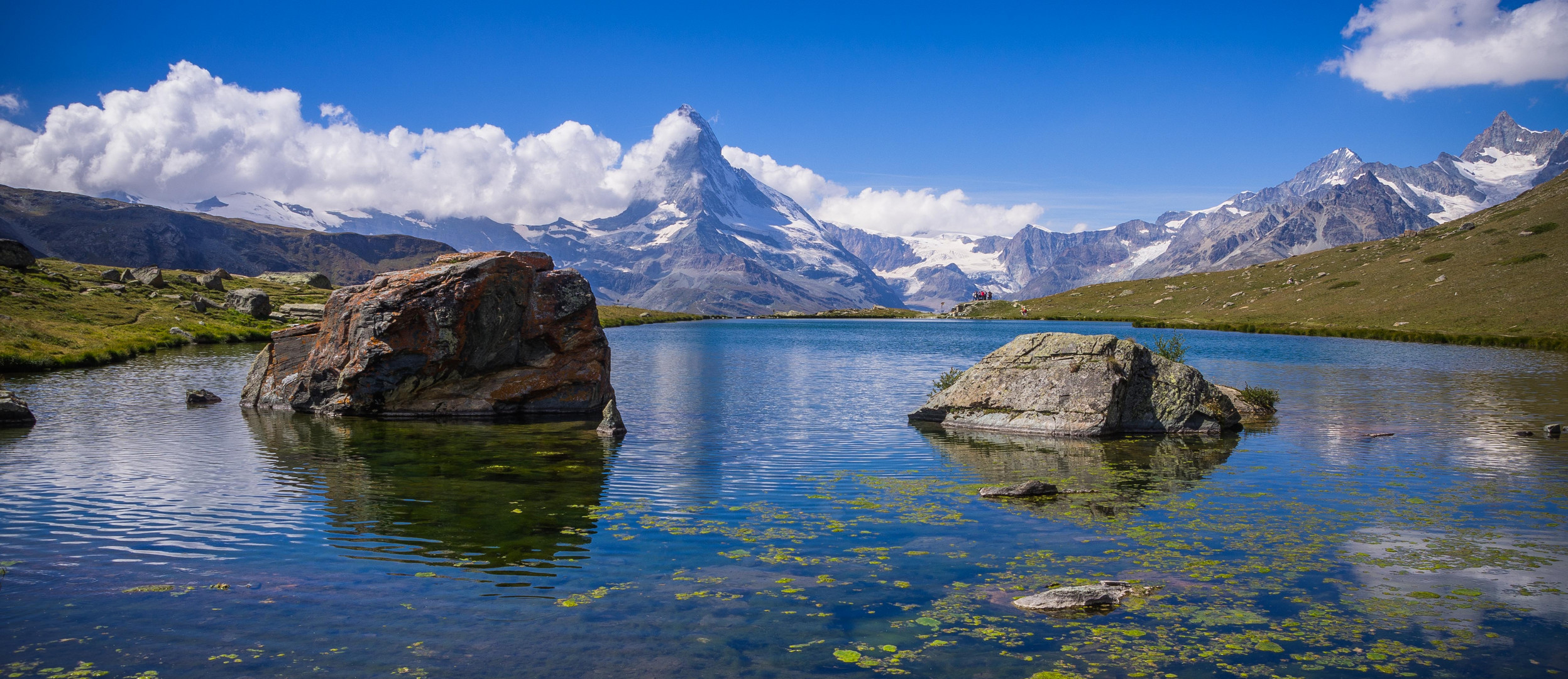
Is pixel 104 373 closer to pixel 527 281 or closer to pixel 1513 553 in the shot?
Result: pixel 527 281

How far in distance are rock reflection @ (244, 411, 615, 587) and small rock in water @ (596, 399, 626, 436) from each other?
0.63 m

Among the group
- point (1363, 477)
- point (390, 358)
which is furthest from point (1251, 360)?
point (390, 358)

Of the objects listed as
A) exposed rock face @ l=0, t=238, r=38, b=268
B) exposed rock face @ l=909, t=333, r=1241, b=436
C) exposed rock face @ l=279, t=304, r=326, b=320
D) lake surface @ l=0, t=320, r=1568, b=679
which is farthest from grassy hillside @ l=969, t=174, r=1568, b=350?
exposed rock face @ l=0, t=238, r=38, b=268

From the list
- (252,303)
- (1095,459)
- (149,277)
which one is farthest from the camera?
(149,277)

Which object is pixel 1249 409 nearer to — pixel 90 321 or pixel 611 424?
pixel 611 424

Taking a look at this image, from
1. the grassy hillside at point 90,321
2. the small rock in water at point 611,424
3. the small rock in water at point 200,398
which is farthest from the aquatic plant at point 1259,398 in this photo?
the grassy hillside at point 90,321

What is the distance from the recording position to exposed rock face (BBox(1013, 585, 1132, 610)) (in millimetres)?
13930

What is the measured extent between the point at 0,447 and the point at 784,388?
38.7 m

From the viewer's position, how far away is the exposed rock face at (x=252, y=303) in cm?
10750

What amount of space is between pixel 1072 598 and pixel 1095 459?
16.8 meters

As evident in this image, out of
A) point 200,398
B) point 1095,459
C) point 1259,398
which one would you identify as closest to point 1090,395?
point 1095,459

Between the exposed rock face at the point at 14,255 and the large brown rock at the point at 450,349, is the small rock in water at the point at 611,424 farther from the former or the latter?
the exposed rock face at the point at 14,255

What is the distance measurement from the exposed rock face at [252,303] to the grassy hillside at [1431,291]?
148 meters

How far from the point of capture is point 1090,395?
115 feet
